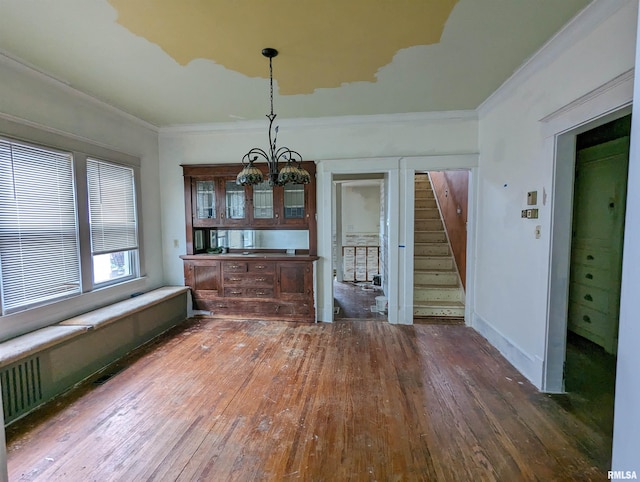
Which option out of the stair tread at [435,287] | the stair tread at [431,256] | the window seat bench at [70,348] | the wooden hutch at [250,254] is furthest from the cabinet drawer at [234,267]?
the stair tread at [431,256]

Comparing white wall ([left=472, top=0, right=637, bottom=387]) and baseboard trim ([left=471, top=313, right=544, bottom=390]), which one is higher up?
white wall ([left=472, top=0, right=637, bottom=387])

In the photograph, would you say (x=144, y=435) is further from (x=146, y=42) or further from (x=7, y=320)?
(x=146, y=42)

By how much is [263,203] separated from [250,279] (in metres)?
1.11

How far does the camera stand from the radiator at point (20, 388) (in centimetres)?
219

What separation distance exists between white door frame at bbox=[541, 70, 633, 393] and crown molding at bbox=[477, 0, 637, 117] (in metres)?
0.47

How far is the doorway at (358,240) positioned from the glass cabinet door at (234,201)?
248 cm

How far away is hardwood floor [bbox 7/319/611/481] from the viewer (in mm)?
1772

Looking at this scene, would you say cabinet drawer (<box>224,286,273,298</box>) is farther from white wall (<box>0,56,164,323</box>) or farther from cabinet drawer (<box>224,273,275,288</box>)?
white wall (<box>0,56,164,323</box>)

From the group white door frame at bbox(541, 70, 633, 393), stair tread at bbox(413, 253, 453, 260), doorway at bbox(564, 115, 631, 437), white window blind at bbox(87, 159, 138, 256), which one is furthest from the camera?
stair tread at bbox(413, 253, 453, 260)

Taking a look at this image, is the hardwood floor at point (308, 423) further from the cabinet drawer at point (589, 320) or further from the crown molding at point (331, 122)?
the crown molding at point (331, 122)

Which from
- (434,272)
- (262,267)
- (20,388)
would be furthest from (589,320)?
(20,388)

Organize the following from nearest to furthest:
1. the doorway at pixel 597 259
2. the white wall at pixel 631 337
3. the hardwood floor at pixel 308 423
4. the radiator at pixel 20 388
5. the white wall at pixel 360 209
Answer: the white wall at pixel 631 337
the hardwood floor at pixel 308 423
the radiator at pixel 20 388
the doorway at pixel 597 259
the white wall at pixel 360 209

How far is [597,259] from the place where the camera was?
3.31 meters

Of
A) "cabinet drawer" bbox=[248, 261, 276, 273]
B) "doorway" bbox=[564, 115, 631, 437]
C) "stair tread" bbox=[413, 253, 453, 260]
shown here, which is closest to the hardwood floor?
"doorway" bbox=[564, 115, 631, 437]
